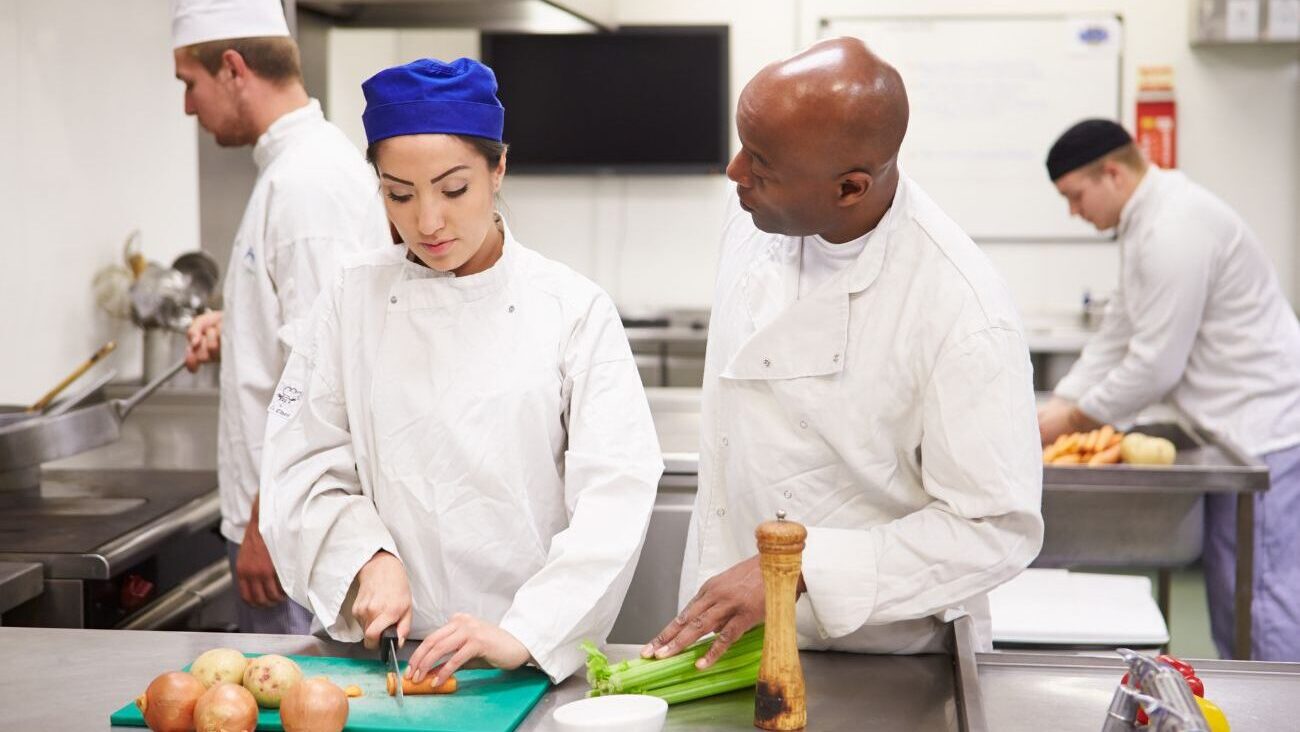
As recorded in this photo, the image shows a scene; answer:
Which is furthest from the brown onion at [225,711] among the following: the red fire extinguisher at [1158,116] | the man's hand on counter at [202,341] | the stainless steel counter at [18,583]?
the red fire extinguisher at [1158,116]

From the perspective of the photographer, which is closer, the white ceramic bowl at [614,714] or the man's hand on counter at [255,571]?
the white ceramic bowl at [614,714]

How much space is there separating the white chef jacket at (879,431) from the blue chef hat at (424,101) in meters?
0.40

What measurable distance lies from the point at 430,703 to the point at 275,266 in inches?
44.7

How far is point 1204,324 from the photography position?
3326mm

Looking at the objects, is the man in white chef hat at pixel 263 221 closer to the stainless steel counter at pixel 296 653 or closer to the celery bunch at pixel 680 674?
the stainless steel counter at pixel 296 653

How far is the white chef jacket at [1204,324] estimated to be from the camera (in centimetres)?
323

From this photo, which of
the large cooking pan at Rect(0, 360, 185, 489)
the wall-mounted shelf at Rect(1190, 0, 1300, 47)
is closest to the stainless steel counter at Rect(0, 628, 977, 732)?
the large cooking pan at Rect(0, 360, 185, 489)

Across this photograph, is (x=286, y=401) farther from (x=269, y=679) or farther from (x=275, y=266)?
(x=275, y=266)

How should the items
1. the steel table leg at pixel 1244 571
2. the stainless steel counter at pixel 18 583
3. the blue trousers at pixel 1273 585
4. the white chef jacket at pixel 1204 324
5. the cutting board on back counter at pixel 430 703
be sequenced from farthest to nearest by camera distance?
1. the white chef jacket at pixel 1204 324
2. the blue trousers at pixel 1273 585
3. the steel table leg at pixel 1244 571
4. the stainless steel counter at pixel 18 583
5. the cutting board on back counter at pixel 430 703

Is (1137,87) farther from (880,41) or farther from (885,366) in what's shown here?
(885,366)

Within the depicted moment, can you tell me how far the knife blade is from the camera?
1.38 meters

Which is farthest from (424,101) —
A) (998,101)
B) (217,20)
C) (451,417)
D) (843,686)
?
(998,101)

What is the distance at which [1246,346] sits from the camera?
3289 mm

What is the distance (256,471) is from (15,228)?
1.14 m
